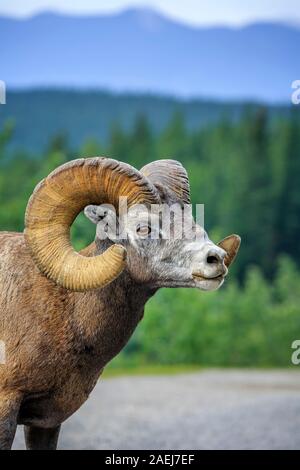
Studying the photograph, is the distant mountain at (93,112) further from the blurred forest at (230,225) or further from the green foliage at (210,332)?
the green foliage at (210,332)

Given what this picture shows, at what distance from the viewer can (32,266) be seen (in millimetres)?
9961

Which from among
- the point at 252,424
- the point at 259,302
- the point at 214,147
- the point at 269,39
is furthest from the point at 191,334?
the point at 269,39

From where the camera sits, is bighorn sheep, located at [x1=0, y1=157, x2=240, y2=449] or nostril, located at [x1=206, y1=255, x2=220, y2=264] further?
bighorn sheep, located at [x1=0, y1=157, x2=240, y2=449]

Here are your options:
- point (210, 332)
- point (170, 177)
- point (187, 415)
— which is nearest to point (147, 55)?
point (210, 332)

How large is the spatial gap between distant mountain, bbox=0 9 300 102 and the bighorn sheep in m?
117

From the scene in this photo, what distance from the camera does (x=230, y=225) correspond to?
86.5 m

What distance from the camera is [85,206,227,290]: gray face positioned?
9.15 meters

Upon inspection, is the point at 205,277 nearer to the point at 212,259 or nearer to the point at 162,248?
the point at 212,259

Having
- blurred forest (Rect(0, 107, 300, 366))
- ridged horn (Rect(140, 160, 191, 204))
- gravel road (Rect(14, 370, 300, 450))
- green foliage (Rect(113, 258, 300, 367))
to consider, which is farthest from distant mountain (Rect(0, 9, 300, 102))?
ridged horn (Rect(140, 160, 191, 204))

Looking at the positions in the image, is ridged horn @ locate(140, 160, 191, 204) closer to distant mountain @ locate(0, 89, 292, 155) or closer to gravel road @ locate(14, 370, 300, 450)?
gravel road @ locate(14, 370, 300, 450)

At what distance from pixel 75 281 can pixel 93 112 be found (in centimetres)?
13517

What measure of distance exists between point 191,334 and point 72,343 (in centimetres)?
3531

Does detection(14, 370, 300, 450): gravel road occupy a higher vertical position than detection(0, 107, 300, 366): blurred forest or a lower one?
higher

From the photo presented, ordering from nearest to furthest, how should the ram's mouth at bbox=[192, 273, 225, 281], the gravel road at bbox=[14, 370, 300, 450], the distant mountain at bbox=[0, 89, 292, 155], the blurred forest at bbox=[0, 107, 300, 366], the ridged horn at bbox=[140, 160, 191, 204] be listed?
the ram's mouth at bbox=[192, 273, 225, 281] → the ridged horn at bbox=[140, 160, 191, 204] → the gravel road at bbox=[14, 370, 300, 450] → the blurred forest at bbox=[0, 107, 300, 366] → the distant mountain at bbox=[0, 89, 292, 155]
